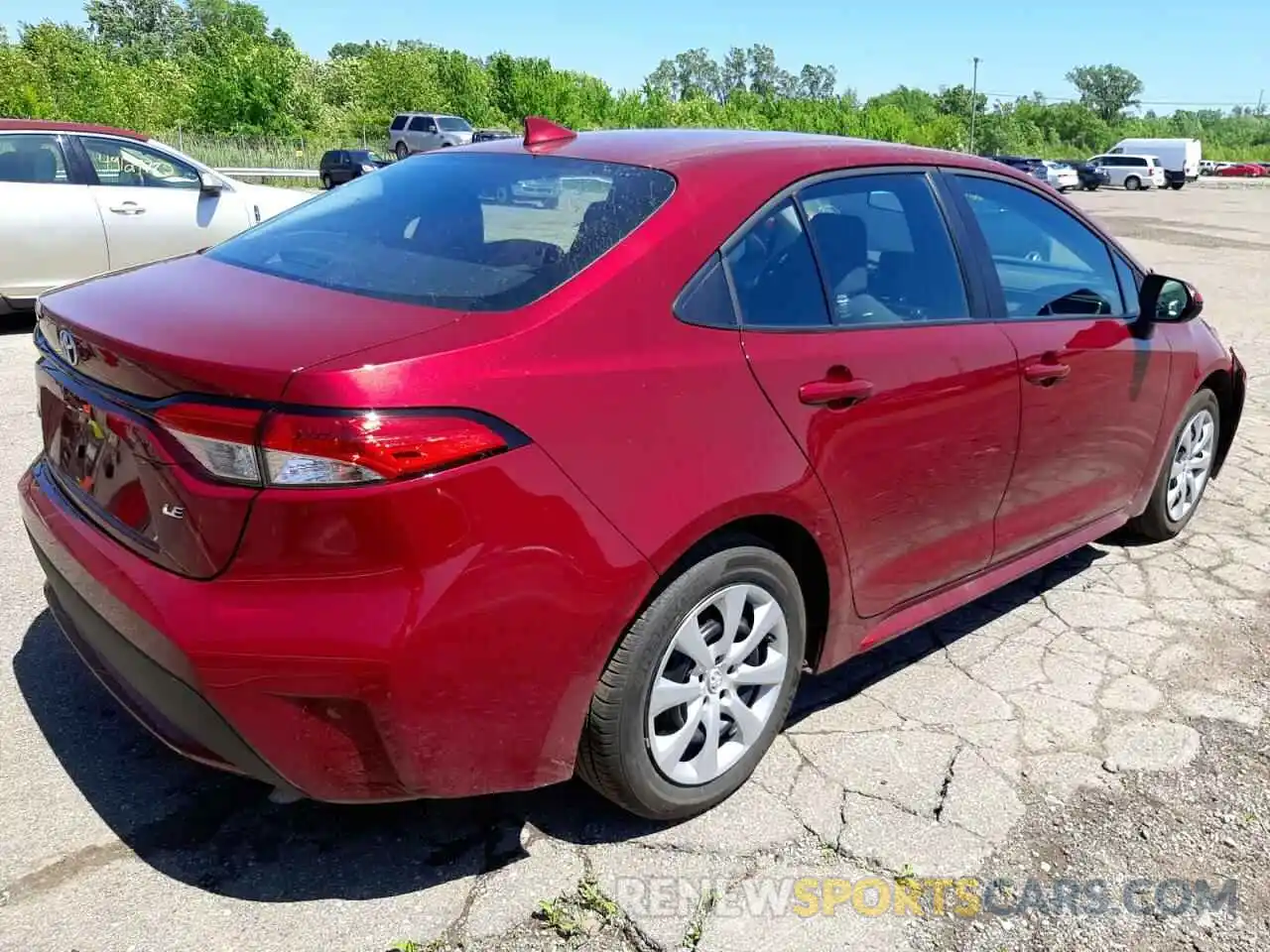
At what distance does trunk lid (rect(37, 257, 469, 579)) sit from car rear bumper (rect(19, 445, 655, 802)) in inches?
4.2

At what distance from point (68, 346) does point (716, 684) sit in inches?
68.1

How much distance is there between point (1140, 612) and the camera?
4.09 metres

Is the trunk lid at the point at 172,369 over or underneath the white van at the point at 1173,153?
underneath

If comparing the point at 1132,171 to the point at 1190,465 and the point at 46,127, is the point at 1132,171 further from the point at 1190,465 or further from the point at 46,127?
the point at 1190,465

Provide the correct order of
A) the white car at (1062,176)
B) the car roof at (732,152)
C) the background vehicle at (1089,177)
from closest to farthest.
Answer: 1. the car roof at (732,152)
2. the white car at (1062,176)
3. the background vehicle at (1089,177)

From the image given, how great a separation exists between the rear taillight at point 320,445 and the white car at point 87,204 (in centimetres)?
722

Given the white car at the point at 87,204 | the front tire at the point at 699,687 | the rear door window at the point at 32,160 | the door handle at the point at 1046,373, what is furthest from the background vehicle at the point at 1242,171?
the front tire at the point at 699,687

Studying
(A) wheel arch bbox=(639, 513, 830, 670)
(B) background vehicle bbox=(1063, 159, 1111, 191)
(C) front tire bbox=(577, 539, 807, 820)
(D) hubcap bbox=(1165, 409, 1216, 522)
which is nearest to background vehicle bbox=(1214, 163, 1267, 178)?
(B) background vehicle bbox=(1063, 159, 1111, 191)

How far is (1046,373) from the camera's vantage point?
3426mm

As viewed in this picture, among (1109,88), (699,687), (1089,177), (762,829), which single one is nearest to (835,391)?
(699,687)

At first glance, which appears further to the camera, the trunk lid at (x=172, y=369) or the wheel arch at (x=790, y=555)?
the wheel arch at (x=790, y=555)

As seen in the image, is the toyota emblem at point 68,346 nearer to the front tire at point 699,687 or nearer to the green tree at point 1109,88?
the front tire at point 699,687

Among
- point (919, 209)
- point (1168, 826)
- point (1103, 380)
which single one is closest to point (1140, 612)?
point (1103, 380)

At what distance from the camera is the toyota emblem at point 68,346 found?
8.05 feet
